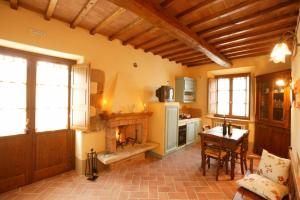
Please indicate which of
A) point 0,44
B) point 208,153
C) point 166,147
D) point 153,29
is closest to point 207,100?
point 166,147

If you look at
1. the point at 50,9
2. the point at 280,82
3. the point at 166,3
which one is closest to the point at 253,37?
the point at 280,82

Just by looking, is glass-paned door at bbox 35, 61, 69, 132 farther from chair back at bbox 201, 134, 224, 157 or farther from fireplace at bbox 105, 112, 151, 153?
chair back at bbox 201, 134, 224, 157

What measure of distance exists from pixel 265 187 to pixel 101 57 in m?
3.65

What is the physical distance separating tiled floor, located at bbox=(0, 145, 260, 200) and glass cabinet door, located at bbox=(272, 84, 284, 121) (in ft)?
5.98

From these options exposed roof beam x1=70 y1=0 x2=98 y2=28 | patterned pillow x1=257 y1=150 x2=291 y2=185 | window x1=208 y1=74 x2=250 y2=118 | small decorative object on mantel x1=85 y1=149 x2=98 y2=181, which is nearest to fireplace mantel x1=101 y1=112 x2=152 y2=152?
small decorative object on mantel x1=85 y1=149 x2=98 y2=181

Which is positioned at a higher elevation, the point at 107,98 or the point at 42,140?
the point at 107,98

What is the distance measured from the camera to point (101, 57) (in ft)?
12.1

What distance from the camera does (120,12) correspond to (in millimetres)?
2684

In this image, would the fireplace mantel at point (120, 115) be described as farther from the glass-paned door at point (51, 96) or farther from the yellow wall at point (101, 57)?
the glass-paned door at point (51, 96)

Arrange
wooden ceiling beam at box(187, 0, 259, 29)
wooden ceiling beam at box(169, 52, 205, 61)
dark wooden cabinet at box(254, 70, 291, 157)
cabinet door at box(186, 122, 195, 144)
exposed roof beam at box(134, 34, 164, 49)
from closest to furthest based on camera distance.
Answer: wooden ceiling beam at box(187, 0, 259, 29) → exposed roof beam at box(134, 34, 164, 49) → dark wooden cabinet at box(254, 70, 291, 157) → wooden ceiling beam at box(169, 52, 205, 61) → cabinet door at box(186, 122, 195, 144)

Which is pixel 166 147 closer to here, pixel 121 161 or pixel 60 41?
pixel 121 161

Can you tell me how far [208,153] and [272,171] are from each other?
1.24 metres

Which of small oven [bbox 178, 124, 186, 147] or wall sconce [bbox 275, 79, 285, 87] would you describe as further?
small oven [bbox 178, 124, 186, 147]

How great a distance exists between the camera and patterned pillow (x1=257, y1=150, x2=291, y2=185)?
210cm
